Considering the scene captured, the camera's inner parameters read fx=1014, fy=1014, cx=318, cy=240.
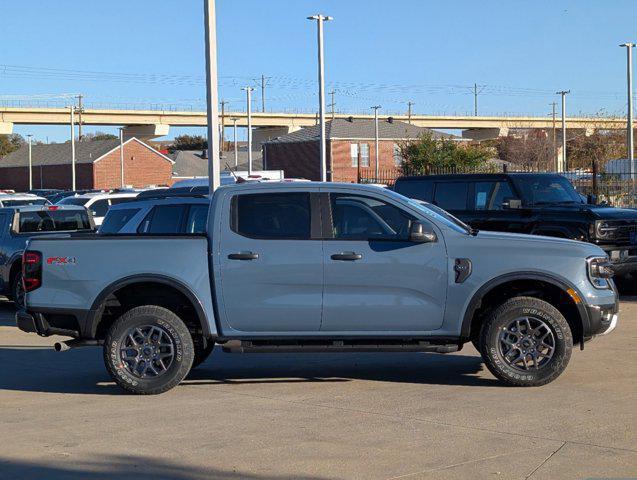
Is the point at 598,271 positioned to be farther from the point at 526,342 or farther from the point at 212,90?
the point at 212,90

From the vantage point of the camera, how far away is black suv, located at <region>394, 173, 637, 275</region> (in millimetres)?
16469

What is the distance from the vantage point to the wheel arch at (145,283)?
31.4 ft

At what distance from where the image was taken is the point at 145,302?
10.0 meters

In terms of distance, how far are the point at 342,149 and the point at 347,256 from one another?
63.6 metres

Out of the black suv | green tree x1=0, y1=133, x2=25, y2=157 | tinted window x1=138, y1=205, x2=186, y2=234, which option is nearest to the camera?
tinted window x1=138, y1=205, x2=186, y2=234

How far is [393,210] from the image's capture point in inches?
383

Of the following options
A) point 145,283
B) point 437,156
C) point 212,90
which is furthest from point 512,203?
point 437,156

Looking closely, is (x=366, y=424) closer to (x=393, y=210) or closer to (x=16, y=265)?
(x=393, y=210)

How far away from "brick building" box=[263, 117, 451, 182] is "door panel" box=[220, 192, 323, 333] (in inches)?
2422

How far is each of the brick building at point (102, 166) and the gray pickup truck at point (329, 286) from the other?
8018 centimetres

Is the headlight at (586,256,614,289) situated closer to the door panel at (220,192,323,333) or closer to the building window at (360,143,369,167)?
the door panel at (220,192,323,333)

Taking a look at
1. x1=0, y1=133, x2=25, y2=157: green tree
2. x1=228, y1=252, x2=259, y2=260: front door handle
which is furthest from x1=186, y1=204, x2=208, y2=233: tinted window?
x1=0, y1=133, x2=25, y2=157: green tree

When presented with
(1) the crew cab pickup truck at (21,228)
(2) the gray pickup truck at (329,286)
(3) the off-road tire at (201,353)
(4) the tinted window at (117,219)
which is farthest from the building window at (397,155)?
(2) the gray pickup truck at (329,286)

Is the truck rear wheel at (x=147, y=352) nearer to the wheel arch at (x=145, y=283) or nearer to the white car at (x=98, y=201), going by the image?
the wheel arch at (x=145, y=283)
